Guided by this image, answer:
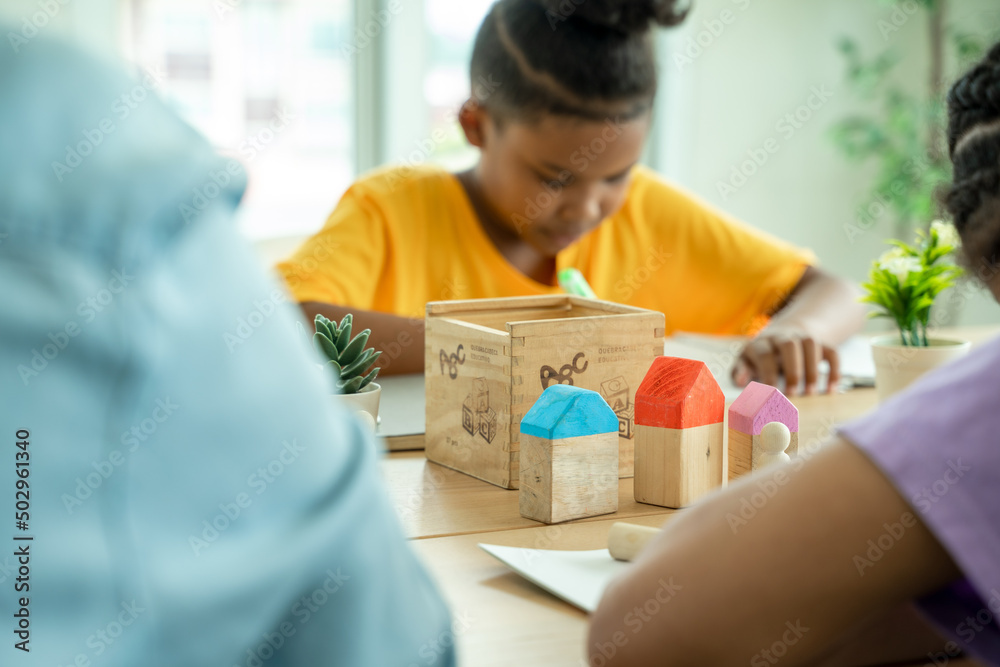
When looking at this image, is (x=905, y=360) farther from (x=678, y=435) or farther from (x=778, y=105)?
(x=778, y=105)

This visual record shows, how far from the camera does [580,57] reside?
165cm

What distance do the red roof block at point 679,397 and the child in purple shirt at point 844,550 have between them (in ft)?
1.00

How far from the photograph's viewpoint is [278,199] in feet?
11.1

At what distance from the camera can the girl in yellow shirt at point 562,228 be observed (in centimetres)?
165

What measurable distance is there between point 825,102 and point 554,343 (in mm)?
3188

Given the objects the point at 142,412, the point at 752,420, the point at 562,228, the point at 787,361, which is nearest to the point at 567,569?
the point at 752,420

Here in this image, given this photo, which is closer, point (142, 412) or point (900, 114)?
point (142, 412)

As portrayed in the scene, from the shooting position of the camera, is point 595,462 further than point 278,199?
No

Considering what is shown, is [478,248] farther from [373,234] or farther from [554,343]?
[554,343]

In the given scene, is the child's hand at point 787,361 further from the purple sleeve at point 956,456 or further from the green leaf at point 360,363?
the purple sleeve at point 956,456

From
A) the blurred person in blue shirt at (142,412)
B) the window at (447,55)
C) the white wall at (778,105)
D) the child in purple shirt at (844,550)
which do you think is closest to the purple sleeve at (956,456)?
the child in purple shirt at (844,550)

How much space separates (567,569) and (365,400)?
0.39 m

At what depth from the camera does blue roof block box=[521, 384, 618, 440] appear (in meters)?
0.89

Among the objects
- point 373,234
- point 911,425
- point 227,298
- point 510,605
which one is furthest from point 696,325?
point 227,298
